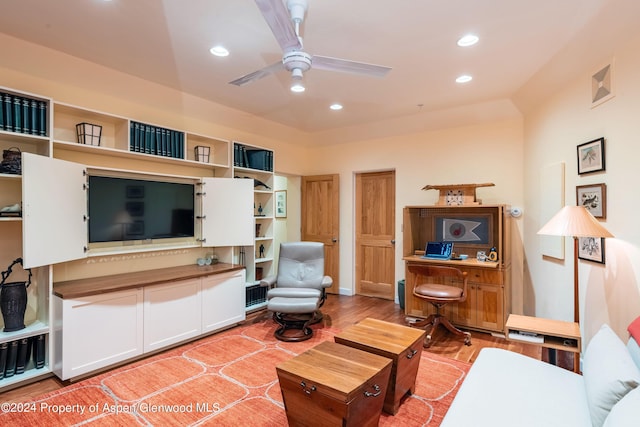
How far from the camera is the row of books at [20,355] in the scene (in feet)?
8.25

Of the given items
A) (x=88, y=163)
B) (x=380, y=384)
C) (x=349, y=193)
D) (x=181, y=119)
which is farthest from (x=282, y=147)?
(x=380, y=384)

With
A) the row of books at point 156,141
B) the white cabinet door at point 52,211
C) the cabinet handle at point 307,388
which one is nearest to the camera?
the cabinet handle at point 307,388

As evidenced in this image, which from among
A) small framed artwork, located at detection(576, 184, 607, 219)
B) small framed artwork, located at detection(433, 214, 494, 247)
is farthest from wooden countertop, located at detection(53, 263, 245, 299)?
small framed artwork, located at detection(576, 184, 607, 219)

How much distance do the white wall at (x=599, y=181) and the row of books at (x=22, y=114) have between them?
4.40 meters

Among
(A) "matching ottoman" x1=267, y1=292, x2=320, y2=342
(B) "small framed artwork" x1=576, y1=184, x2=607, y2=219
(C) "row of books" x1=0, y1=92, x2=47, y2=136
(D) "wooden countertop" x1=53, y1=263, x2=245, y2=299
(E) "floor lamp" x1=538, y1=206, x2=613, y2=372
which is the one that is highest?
(C) "row of books" x1=0, y1=92, x2=47, y2=136

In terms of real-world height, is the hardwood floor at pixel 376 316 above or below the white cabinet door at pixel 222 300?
below

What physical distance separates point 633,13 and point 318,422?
3.10 m

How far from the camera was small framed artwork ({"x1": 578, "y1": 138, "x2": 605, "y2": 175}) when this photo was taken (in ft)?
8.39

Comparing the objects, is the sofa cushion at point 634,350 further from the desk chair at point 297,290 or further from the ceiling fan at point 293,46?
the desk chair at point 297,290

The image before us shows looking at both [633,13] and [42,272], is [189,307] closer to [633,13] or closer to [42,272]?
[42,272]

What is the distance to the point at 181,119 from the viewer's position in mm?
3953

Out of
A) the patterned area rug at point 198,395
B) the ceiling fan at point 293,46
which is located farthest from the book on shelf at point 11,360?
the ceiling fan at point 293,46

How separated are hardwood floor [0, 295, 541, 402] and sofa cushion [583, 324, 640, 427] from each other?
1580 millimetres

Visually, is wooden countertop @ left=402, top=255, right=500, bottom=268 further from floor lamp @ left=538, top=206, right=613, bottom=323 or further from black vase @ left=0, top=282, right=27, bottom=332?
black vase @ left=0, top=282, right=27, bottom=332
